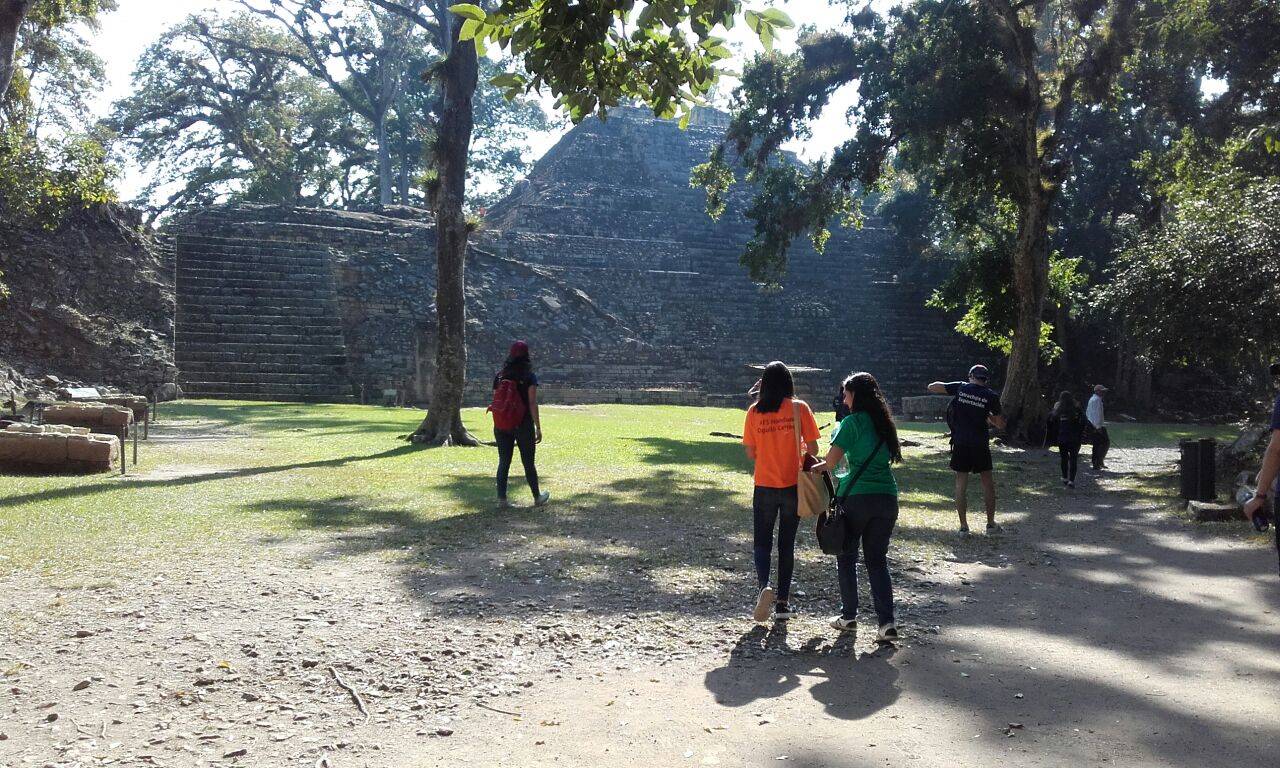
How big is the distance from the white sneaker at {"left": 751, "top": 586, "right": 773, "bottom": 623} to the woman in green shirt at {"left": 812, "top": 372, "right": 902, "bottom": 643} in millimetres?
353

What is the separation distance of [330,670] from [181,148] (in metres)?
39.3

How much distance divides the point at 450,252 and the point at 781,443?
10241 millimetres

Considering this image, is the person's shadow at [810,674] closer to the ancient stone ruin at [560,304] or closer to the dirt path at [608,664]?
the dirt path at [608,664]

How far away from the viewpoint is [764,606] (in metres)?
5.34

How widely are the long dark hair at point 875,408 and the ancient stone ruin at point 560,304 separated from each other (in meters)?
20.0

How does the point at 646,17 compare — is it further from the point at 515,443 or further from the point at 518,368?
the point at 515,443

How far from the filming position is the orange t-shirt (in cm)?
540

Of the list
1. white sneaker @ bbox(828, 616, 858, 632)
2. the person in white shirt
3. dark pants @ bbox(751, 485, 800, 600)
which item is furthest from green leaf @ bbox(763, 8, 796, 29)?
the person in white shirt

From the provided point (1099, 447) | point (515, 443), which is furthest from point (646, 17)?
point (1099, 447)

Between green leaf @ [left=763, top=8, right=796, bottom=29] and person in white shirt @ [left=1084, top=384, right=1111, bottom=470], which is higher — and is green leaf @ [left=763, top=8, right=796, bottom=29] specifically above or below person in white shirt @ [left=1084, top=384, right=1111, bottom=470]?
above

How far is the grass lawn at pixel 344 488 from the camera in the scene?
747 centimetres

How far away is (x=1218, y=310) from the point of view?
40.5 ft

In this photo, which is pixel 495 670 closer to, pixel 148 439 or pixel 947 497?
pixel 947 497

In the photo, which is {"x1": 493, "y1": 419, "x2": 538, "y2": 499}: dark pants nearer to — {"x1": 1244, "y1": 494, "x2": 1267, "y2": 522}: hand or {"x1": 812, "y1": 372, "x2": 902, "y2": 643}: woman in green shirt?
{"x1": 812, "y1": 372, "x2": 902, "y2": 643}: woman in green shirt
